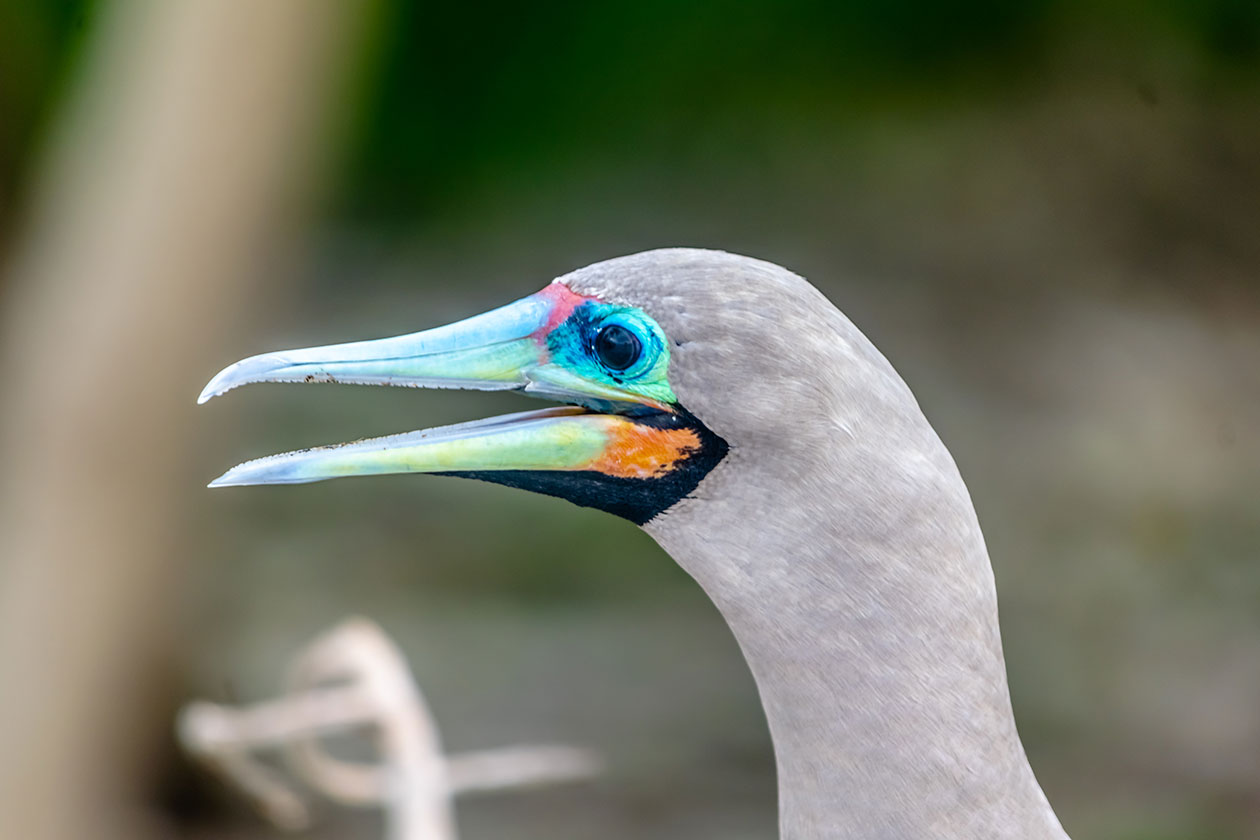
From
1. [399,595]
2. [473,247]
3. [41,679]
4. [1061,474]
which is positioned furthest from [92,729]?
[1061,474]

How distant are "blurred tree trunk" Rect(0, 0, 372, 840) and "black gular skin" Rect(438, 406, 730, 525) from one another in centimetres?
223

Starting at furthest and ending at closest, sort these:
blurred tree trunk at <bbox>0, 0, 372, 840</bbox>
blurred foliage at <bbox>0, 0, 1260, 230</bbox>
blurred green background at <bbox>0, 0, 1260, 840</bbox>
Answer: blurred foliage at <bbox>0, 0, 1260, 230</bbox>
blurred green background at <bbox>0, 0, 1260, 840</bbox>
blurred tree trunk at <bbox>0, 0, 372, 840</bbox>

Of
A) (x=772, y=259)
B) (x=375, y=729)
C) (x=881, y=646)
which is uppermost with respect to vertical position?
(x=772, y=259)

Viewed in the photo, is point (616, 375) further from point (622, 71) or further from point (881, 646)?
point (622, 71)

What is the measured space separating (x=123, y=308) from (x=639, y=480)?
7.69ft

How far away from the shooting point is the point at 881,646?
40.9 inches

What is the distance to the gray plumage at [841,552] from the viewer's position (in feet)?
3.35

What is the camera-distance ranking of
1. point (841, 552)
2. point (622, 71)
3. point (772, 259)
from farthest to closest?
point (622, 71) → point (772, 259) → point (841, 552)

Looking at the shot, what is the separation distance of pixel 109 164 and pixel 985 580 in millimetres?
2643

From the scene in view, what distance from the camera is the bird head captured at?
1024mm

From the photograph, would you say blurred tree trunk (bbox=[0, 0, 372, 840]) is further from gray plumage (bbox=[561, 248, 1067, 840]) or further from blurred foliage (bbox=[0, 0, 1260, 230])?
gray plumage (bbox=[561, 248, 1067, 840])

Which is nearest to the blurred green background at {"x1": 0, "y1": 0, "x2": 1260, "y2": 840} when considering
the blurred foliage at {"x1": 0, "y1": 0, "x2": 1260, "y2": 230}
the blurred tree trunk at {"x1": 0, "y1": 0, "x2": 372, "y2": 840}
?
the blurred foliage at {"x1": 0, "y1": 0, "x2": 1260, "y2": 230}

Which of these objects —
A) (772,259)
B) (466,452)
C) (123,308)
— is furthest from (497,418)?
(772,259)

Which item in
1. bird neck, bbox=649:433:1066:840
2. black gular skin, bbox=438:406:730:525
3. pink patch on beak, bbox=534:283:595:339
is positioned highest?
pink patch on beak, bbox=534:283:595:339
